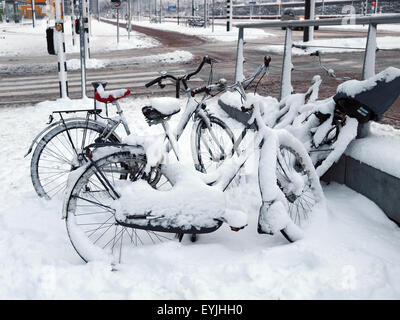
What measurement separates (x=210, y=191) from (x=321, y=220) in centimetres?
A: 97

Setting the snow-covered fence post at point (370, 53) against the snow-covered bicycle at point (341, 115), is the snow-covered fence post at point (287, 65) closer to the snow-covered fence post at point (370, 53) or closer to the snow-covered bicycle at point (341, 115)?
the snow-covered bicycle at point (341, 115)

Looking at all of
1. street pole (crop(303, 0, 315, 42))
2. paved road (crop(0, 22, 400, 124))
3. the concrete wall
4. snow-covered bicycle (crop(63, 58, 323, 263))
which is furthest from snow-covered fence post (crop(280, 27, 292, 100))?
street pole (crop(303, 0, 315, 42))

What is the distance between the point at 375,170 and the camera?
367cm

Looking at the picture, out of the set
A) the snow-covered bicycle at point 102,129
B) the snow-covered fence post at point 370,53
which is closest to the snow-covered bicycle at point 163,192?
the snow-covered bicycle at point 102,129

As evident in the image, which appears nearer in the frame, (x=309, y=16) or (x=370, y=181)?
(x=370, y=181)

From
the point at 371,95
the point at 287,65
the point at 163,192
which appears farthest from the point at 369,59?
the point at 163,192

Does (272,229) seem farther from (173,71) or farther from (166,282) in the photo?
(173,71)

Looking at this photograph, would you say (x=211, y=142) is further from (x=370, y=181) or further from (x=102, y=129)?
(x=370, y=181)

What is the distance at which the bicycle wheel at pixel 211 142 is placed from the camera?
4254 mm

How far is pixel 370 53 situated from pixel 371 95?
0.47m

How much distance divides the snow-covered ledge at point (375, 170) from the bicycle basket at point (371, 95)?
25 centimetres

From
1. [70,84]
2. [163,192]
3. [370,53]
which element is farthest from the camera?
[70,84]
